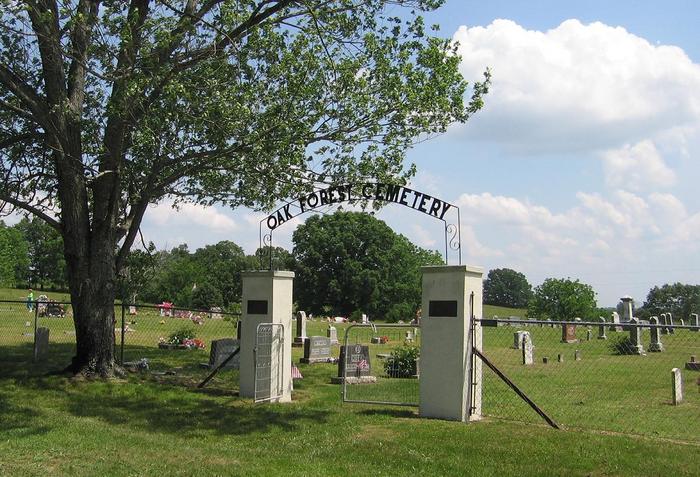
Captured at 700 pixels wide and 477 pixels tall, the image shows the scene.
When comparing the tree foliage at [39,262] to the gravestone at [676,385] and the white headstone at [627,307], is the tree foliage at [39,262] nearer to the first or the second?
the white headstone at [627,307]

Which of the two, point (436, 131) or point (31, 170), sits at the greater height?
point (436, 131)

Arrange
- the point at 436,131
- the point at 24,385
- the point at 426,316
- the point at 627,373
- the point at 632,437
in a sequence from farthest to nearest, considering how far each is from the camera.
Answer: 1. the point at 627,373
2. the point at 436,131
3. the point at 24,385
4. the point at 426,316
5. the point at 632,437

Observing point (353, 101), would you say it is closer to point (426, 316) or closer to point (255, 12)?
point (255, 12)

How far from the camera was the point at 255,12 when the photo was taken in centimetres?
1255

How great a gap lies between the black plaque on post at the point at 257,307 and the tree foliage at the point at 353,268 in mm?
58139

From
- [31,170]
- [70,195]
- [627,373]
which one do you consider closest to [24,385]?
[70,195]

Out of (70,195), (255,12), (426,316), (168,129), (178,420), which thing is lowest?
(178,420)

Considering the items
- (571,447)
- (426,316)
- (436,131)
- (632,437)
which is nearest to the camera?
(571,447)

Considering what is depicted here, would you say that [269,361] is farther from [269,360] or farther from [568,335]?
[568,335]

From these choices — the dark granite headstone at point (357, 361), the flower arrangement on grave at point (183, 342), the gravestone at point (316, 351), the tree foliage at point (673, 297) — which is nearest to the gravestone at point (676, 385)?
the dark granite headstone at point (357, 361)

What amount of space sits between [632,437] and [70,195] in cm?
1076

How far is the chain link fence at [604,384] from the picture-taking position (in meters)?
10.6

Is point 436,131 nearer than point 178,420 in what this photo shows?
No

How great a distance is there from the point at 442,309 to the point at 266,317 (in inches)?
140
